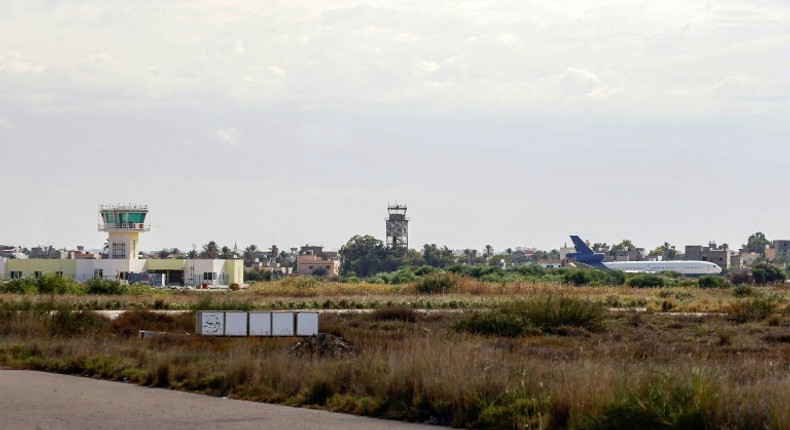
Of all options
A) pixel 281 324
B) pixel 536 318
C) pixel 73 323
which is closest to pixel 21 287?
pixel 73 323

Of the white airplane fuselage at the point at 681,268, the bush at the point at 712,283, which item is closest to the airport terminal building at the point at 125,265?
the bush at the point at 712,283

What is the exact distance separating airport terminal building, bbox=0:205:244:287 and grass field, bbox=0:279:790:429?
7248 centimetres

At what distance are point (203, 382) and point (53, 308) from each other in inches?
745

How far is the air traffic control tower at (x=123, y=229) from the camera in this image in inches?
4323

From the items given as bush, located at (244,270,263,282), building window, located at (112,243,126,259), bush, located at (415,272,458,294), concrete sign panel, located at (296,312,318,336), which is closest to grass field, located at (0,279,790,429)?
concrete sign panel, located at (296,312,318,336)

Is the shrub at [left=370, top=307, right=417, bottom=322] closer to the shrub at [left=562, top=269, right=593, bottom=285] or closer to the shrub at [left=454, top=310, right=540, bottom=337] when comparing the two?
the shrub at [left=454, top=310, right=540, bottom=337]

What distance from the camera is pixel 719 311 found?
168 ft

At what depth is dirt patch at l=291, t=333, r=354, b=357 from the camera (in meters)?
21.9

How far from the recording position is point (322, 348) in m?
22.4

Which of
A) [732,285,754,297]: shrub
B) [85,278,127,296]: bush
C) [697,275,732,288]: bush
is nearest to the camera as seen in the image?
[85,278,127,296]: bush

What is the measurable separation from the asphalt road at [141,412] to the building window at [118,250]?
95.1m

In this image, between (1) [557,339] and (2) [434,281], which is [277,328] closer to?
(1) [557,339]

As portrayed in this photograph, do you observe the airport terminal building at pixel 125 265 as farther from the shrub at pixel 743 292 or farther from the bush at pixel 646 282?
the shrub at pixel 743 292

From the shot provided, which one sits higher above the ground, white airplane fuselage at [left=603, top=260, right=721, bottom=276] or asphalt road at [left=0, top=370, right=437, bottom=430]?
white airplane fuselage at [left=603, top=260, right=721, bottom=276]
